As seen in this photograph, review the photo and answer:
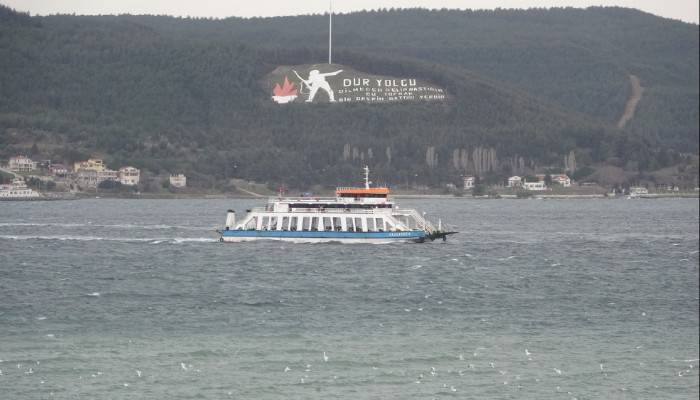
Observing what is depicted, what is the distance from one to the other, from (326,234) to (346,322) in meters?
49.9

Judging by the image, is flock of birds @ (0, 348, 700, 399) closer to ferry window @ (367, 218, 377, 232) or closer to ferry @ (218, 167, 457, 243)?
ferry @ (218, 167, 457, 243)

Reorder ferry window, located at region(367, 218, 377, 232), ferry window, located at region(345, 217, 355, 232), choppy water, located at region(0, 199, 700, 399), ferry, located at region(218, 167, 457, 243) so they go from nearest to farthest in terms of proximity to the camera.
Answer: choppy water, located at region(0, 199, 700, 399) < ferry, located at region(218, 167, 457, 243) < ferry window, located at region(367, 218, 377, 232) < ferry window, located at region(345, 217, 355, 232)

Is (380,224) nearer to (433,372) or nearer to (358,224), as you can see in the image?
(358,224)

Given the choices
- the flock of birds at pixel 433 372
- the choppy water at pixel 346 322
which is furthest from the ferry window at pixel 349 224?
the flock of birds at pixel 433 372

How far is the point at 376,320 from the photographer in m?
70.0

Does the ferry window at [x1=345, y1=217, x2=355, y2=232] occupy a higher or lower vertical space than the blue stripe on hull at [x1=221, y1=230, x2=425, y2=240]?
higher

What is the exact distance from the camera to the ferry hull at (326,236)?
118 m

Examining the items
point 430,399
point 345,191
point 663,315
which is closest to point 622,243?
point 345,191

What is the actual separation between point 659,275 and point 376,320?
98.2 ft

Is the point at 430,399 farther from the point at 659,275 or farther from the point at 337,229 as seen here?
the point at 337,229

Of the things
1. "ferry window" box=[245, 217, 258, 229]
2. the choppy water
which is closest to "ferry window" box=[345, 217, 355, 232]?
the choppy water

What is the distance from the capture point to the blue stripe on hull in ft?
387

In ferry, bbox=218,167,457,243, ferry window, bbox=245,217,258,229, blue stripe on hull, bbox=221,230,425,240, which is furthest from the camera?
ferry window, bbox=245,217,258,229

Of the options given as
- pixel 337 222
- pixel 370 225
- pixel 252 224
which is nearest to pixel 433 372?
pixel 370 225
